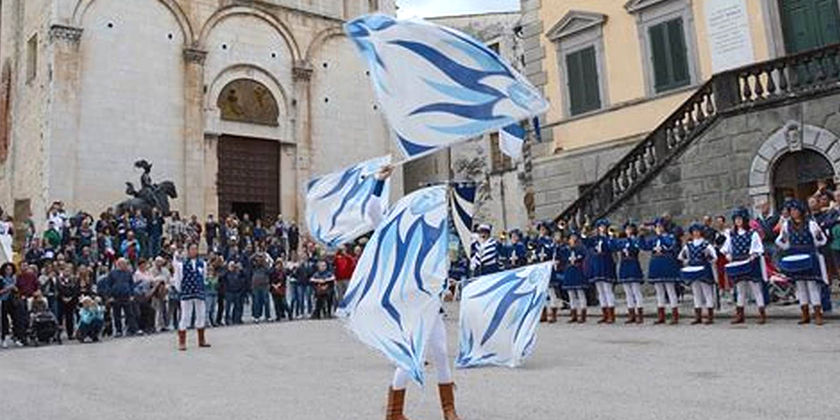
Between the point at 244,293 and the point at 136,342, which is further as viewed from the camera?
the point at 244,293

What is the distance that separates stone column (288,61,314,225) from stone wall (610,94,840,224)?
18786 mm

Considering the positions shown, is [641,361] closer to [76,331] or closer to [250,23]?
[76,331]

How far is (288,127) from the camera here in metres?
33.2

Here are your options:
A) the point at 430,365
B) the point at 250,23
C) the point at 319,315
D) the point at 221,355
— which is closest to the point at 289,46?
the point at 250,23

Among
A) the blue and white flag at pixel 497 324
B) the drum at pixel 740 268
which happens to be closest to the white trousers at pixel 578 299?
the drum at pixel 740 268

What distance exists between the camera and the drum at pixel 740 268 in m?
12.2

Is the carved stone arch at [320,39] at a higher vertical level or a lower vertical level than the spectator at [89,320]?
higher

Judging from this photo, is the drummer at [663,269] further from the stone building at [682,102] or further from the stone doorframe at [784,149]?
the stone building at [682,102]

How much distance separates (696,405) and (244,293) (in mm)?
14652

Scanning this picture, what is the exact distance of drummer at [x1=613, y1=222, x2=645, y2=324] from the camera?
1388cm

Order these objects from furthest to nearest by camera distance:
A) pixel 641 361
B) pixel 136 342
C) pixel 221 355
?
pixel 136 342
pixel 221 355
pixel 641 361

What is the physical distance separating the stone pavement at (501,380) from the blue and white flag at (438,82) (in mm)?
2621

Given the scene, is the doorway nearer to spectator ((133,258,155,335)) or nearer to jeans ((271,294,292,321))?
jeans ((271,294,292,321))

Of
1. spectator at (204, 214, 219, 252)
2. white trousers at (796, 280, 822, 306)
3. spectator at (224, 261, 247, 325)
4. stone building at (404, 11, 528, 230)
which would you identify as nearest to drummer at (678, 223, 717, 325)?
white trousers at (796, 280, 822, 306)
